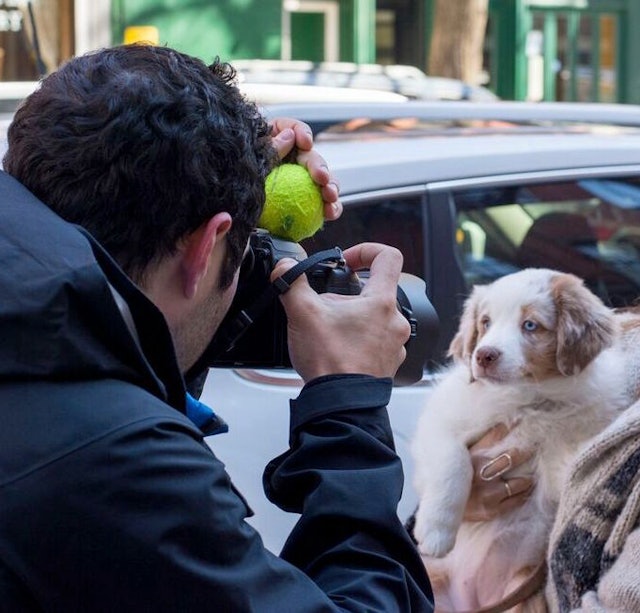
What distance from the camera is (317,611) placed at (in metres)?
1.21

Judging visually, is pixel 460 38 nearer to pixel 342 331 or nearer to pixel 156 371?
pixel 342 331

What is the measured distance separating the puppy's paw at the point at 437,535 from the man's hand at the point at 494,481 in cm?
9

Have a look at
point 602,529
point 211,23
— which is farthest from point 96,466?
point 211,23

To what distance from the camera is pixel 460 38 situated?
9.44 meters

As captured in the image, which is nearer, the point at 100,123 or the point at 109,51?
the point at 100,123

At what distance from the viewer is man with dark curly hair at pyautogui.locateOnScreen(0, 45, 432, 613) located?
1.08m

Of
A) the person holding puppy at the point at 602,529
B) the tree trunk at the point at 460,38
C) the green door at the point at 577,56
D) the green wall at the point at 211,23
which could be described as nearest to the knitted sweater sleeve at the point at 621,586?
the person holding puppy at the point at 602,529

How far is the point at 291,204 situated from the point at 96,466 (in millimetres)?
747

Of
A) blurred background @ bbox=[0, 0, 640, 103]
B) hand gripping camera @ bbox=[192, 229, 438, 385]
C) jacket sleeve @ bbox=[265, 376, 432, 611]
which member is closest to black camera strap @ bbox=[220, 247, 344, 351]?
hand gripping camera @ bbox=[192, 229, 438, 385]

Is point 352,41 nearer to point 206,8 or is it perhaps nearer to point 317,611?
point 206,8

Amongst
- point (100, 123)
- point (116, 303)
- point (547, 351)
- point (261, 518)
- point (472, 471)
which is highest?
point (100, 123)

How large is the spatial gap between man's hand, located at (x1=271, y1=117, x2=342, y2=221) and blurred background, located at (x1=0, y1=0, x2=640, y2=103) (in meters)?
5.21

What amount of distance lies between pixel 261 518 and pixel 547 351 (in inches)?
34.5

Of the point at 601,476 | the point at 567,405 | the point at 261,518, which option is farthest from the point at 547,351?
the point at 261,518
